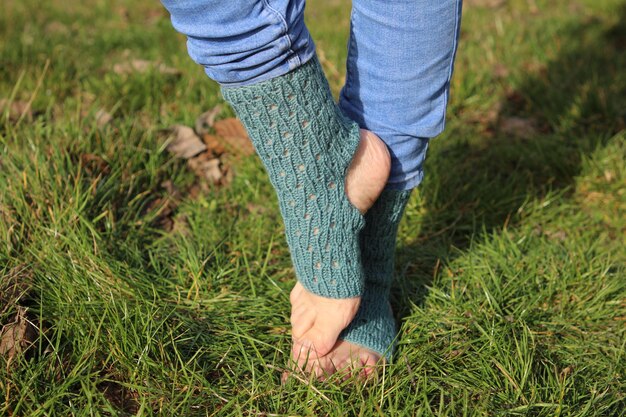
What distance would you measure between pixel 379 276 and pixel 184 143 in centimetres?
87

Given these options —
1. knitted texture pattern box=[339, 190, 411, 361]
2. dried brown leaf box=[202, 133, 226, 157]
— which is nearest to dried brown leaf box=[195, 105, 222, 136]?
dried brown leaf box=[202, 133, 226, 157]

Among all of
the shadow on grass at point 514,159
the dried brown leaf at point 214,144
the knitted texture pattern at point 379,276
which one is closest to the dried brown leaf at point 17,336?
the knitted texture pattern at point 379,276

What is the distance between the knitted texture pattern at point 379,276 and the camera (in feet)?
4.43

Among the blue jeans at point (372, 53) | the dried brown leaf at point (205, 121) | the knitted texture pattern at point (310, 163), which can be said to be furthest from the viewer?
the dried brown leaf at point (205, 121)

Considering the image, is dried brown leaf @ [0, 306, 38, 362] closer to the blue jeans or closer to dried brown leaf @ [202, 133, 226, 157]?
the blue jeans

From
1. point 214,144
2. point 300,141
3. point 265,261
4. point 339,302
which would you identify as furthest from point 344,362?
point 214,144

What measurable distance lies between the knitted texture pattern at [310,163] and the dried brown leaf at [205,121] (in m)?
0.98

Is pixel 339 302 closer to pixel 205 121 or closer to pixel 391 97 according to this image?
pixel 391 97

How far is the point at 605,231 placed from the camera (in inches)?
72.3

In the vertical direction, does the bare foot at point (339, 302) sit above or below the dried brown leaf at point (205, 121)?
above

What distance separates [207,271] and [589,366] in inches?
33.8

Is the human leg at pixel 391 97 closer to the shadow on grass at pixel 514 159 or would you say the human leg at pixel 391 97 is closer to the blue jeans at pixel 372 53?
the blue jeans at pixel 372 53

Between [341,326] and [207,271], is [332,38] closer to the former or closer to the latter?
[207,271]

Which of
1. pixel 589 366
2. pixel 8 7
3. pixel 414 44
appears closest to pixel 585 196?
pixel 589 366
